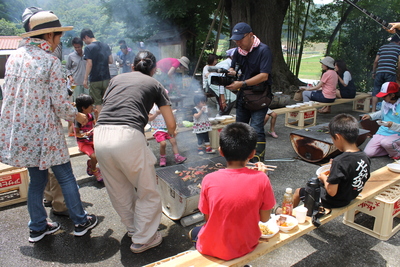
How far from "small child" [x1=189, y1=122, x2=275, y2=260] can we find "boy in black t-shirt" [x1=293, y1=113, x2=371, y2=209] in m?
0.90

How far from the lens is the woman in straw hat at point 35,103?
2.66 m

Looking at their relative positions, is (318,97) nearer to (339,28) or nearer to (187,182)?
(187,182)

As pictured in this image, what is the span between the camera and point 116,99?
2.74 m

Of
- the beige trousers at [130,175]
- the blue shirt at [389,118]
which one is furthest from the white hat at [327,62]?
the beige trousers at [130,175]

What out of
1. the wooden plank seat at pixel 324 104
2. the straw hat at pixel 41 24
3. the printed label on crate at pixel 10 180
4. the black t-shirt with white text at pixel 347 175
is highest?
the straw hat at pixel 41 24

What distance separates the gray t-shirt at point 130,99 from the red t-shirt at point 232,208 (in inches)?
40.7

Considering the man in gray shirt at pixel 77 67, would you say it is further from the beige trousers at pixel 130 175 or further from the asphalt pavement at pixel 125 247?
the beige trousers at pixel 130 175

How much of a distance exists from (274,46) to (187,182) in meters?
9.23

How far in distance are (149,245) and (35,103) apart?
176cm

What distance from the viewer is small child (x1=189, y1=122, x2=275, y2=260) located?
1978 mm

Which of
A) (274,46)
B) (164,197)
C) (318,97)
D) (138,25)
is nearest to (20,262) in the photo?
(164,197)

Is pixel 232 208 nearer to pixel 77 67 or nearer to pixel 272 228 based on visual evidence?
pixel 272 228

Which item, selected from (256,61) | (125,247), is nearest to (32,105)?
(125,247)

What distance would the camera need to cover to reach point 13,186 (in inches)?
153
